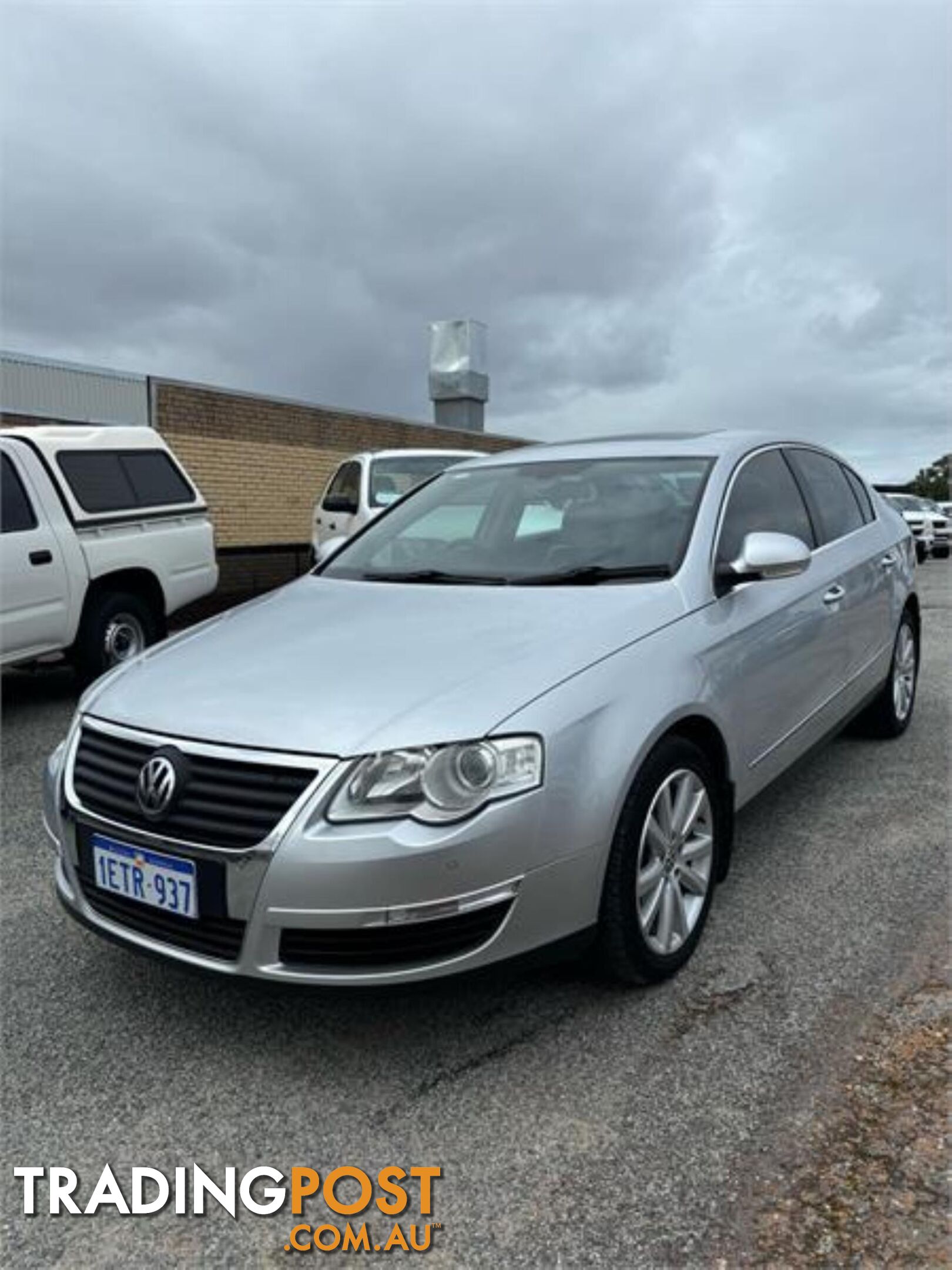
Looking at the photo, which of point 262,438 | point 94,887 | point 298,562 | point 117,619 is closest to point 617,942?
point 94,887

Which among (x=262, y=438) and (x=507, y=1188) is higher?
(x=262, y=438)

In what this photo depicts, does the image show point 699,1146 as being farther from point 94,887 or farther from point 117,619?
point 117,619

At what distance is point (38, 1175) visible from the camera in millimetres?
2188

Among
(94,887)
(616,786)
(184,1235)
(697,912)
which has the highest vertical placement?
(616,786)

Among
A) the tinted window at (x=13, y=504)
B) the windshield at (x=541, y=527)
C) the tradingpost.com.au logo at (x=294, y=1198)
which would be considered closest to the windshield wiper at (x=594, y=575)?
the windshield at (x=541, y=527)

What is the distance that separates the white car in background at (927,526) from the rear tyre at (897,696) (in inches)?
720

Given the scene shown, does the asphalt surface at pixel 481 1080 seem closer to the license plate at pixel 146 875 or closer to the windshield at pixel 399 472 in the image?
the license plate at pixel 146 875

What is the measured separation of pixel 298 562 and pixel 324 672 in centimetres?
1062

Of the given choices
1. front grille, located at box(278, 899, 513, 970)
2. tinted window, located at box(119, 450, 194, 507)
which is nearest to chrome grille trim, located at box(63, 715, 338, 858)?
front grille, located at box(278, 899, 513, 970)

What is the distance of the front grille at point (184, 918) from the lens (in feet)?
7.79

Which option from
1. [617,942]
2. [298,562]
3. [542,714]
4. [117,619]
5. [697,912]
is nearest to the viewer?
[542,714]

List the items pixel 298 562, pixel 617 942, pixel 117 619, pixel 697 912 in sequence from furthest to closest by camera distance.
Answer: pixel 298 562, pixel 117 619, pixel 697 912, pixel 617 942

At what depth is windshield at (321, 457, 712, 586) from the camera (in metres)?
3.39

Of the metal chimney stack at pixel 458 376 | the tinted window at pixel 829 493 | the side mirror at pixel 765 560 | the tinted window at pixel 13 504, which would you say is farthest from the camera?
the metal chimney stack at pixel 458 376
